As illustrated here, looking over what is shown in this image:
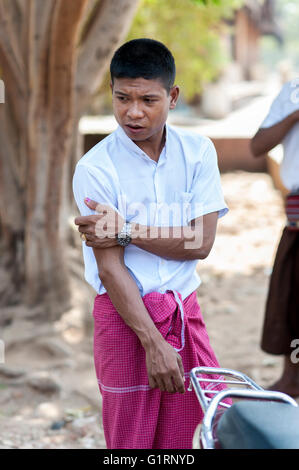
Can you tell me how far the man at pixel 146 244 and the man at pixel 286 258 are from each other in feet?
4.54

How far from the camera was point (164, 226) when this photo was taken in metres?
2.03

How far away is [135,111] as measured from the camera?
191cm

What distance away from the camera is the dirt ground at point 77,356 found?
11.8 ft

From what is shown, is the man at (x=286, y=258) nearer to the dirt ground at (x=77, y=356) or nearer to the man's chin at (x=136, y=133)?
the dirt ground at (x=77, y=356)

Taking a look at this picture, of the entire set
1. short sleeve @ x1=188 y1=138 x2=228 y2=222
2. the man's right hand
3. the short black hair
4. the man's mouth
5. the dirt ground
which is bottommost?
the dirt ground

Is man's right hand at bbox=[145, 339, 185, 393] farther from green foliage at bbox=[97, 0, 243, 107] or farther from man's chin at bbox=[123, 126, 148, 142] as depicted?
green foliage at bbox=[97, 0, 243, 107]

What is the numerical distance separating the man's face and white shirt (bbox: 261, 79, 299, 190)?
1.53 m

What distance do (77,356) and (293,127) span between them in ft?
7.17

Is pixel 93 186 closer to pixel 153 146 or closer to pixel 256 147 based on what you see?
pixel 153 146

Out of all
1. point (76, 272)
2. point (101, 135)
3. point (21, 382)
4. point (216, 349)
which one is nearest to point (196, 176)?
point (21, 382)

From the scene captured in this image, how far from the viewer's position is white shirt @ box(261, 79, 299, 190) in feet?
10.9

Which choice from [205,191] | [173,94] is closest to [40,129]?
[173,94]

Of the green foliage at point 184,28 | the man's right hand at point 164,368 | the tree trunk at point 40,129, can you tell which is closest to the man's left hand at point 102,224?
the man's right hand at point 164,368

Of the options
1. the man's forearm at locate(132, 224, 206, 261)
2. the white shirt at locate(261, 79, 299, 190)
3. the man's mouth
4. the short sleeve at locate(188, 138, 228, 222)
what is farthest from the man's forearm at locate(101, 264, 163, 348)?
the white shirt at locate(261, 79, 299, 190)
